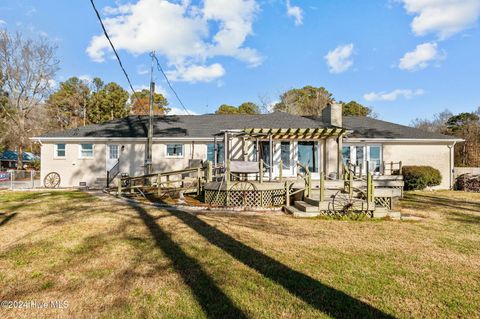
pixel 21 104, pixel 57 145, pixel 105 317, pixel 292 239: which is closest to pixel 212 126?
pixel 57 145

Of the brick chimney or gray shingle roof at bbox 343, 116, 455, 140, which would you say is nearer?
the brick chimney

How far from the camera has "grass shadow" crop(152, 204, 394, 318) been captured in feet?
10.4

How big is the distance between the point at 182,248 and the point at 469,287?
4392 mm

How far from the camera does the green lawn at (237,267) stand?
10.7 ft

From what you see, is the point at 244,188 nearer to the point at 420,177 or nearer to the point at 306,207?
the point at 306,207

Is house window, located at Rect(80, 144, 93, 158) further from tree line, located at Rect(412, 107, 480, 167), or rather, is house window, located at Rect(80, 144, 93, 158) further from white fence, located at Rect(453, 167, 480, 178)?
tree line, located at Rect(412, 107, 480, 167)

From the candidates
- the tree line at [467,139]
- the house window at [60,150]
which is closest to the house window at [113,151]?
the house window at [60,150]

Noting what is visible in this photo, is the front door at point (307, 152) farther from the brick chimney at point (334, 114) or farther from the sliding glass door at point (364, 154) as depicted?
the sliding glass door at point (364, 154)

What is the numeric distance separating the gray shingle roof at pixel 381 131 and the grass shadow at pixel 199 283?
1523 centimetres

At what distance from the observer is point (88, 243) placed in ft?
18.6

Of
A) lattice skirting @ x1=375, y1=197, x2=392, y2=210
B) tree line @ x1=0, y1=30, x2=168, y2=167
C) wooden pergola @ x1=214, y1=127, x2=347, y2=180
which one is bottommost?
lattice skirting @ x1=375, y1=197, x2=392, y2=210

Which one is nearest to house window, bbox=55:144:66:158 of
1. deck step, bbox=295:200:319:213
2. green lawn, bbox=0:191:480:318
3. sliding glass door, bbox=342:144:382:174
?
green lawn, bbox=0:191:480:318

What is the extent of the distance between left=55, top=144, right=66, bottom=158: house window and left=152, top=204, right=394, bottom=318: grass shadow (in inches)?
641

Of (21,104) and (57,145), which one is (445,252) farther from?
(21,104)
